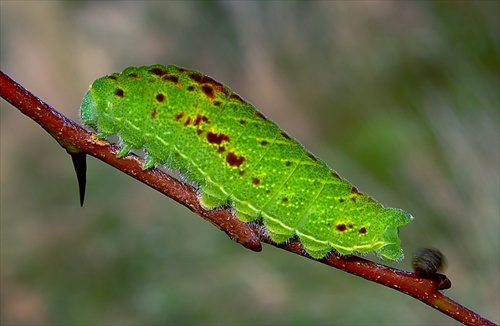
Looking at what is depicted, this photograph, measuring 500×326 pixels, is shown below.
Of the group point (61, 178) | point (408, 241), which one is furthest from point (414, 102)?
point (61, 178)

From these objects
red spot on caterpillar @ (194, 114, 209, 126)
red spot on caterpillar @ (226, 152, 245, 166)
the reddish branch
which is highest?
red spot on caterpillar @ (194, 114, 209, 126)

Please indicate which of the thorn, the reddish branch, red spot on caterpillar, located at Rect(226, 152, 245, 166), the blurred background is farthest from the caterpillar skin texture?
the blurred background

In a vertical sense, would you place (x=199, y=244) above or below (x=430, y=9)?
below

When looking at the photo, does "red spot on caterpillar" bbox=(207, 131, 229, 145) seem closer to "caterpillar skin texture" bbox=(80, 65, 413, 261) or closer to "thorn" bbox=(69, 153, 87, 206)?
"caterpillar skin texture" bbox=(80, 65, 413, 261)

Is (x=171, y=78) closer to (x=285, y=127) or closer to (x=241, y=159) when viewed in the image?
(x=241, y=159)

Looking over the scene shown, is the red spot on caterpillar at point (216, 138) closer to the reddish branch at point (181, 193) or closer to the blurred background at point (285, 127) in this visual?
the reddish branch at point (181, 193)

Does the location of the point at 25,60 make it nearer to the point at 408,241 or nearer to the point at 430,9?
the point at 430,9

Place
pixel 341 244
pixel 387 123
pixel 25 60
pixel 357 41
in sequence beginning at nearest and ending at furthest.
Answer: pixel 341 244
pixel 387 123
pixel 357 41
pixel 25 60
